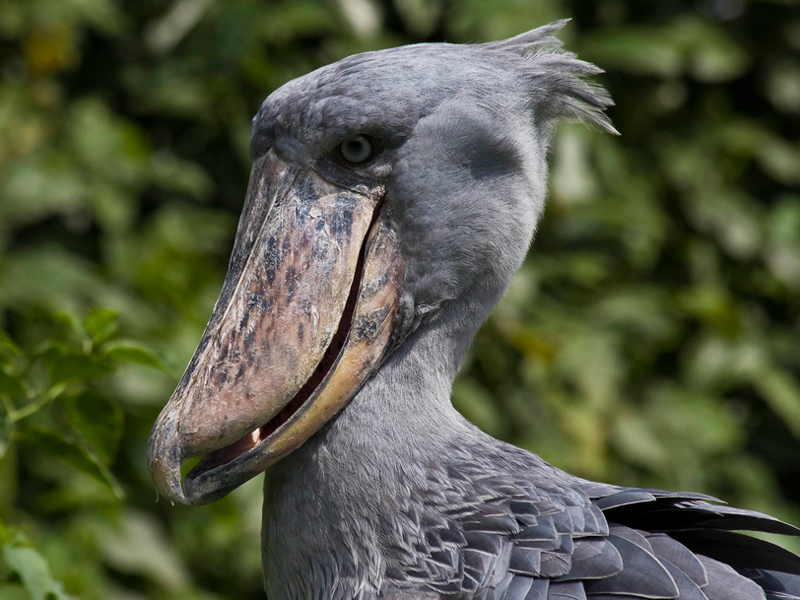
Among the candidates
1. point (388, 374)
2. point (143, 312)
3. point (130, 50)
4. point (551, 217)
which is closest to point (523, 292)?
point (551, 217)

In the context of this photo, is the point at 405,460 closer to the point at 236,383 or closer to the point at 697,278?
the point at 236,383

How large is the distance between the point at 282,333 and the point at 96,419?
12.9 inches

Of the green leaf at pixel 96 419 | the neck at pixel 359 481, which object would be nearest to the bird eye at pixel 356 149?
the neck at pixel 359 481

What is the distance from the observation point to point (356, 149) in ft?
4.18

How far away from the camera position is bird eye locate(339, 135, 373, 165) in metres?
1.27

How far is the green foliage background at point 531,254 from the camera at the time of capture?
8.18 ft

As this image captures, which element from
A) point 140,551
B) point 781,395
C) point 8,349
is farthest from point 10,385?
point 781,395

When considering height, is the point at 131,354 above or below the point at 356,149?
below

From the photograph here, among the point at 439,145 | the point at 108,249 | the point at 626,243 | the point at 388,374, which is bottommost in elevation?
the point at 626,243

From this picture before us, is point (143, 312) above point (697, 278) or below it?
above

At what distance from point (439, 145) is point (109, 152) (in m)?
1.65

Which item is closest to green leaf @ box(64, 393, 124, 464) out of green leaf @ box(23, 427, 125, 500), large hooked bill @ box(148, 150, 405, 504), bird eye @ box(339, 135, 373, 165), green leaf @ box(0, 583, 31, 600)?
green leaf @ box(23, 427, 125, 500)

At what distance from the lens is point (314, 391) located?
1.25 metres

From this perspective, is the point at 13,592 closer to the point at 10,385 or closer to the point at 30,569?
the point at 30,569
